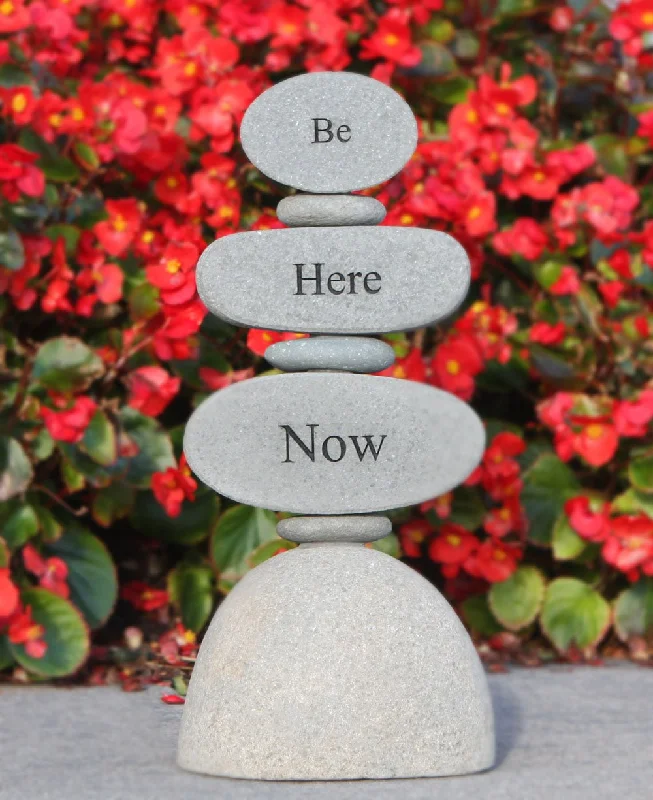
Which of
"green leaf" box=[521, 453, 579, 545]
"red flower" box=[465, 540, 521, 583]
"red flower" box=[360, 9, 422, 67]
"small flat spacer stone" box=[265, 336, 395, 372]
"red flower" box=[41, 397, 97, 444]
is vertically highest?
"small flat spacer stone" box=[265, 336, 395, 372]

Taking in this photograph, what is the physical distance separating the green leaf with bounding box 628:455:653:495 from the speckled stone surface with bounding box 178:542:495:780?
1.25m

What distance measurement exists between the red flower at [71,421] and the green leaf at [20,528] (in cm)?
23

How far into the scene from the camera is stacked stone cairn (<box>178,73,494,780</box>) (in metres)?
3.11

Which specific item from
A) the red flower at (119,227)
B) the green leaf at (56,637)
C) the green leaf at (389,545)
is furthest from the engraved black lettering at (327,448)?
the red flower at (119,227)

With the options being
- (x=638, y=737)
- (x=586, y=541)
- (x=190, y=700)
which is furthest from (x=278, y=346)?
(x=586, y=541)

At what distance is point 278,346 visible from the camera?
130 inches

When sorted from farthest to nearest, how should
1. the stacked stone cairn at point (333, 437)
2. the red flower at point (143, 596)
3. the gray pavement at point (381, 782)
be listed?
the red flower at point (143, 596) → the stacked stone cairn at point (333, 437) → the gray pavement at point (381, 782)

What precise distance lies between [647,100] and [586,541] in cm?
137

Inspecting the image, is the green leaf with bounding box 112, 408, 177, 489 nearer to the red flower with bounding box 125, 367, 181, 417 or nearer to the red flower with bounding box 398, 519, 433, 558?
the red flower with bounding box 125, 367, 181, 417

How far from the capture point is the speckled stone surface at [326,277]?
324 centimetres

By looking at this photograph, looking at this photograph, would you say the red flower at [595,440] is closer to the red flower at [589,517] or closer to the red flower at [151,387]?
the red flower at [589,517]

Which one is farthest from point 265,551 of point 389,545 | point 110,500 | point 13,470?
point 13,470

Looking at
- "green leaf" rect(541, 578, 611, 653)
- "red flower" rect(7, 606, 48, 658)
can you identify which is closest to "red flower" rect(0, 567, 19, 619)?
"red flower" rect(7, 606, 48, 658)

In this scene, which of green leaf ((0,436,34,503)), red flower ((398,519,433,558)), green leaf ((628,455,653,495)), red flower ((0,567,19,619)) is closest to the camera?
red flower ((0,567,19,619))
